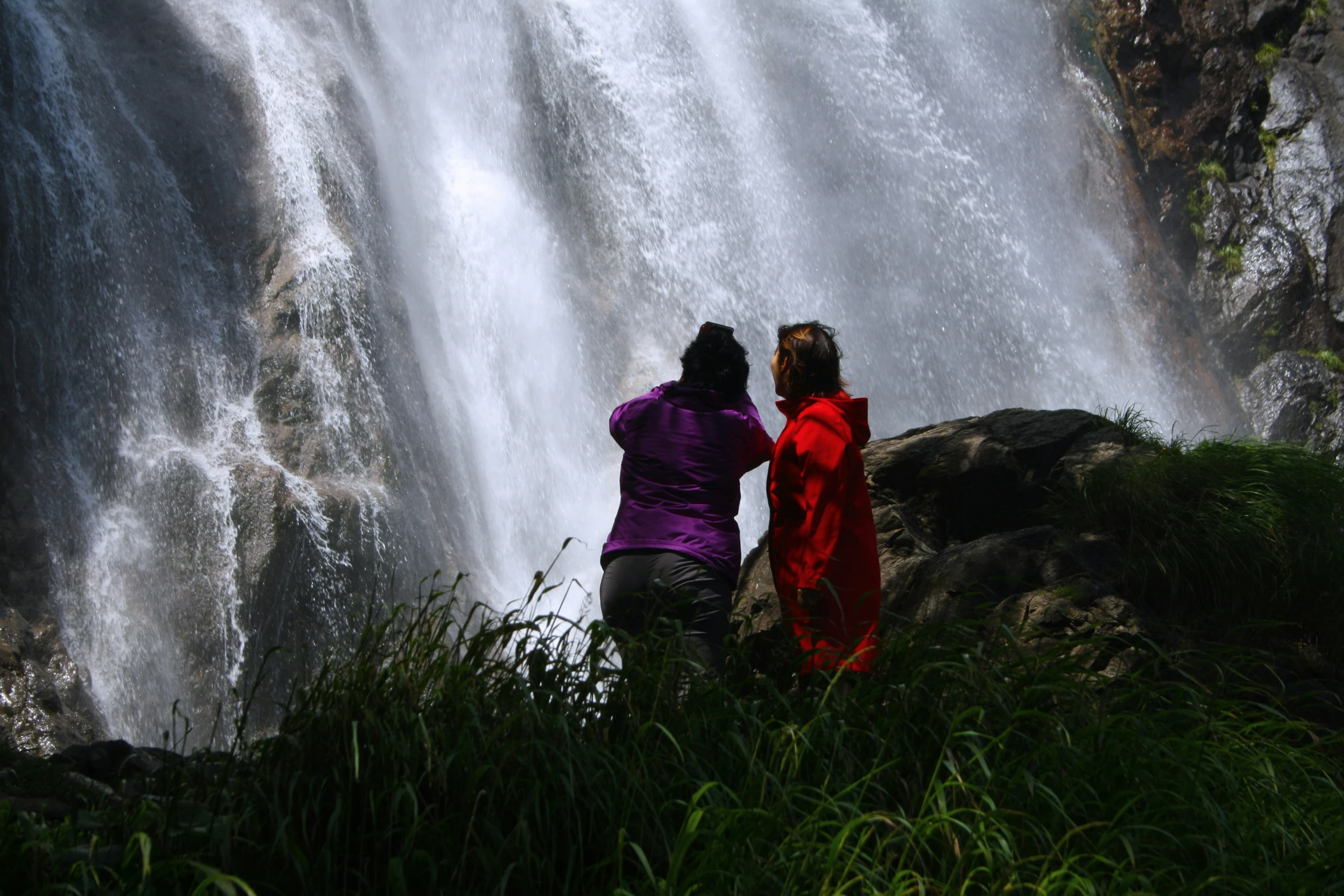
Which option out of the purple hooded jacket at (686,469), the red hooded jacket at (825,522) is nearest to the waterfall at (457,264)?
the purple hooded jacket at (686,469)

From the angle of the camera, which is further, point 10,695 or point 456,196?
point 456,196

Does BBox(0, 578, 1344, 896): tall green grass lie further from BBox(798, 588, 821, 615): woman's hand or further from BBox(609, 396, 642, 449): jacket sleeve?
BBox(609, 396, 642, 449): jacket sleeve

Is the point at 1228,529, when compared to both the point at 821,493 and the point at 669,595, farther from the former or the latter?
the point at 669,595

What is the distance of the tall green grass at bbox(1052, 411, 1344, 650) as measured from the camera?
15.1ft

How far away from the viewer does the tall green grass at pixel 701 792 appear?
2.08 metres

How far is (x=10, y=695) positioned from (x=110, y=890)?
628 cm

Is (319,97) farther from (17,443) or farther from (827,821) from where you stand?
(827,821)

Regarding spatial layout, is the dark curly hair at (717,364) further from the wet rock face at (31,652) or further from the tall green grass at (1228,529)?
the wet rock face at (31,652)

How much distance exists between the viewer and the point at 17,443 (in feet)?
29.2

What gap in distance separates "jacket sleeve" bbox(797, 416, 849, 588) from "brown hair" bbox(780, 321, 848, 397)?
0.57 feet

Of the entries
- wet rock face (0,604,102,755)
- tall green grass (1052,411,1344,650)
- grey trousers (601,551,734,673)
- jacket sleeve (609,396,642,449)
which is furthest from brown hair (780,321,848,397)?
wet rock face (0,604,102,755)

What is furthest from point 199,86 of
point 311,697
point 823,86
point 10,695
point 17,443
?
point 311,697

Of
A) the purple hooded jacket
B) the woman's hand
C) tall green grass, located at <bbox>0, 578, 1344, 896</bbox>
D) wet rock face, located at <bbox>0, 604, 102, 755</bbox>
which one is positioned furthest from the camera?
wet rock face, located at <bbox>0, 604, 102, 755</bbox>

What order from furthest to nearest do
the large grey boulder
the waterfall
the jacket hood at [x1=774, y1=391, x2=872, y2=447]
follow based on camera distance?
the large grey boulder < the waterfall < the jacket hood at [x1=774, y1=391, x2=872, y2=447]
